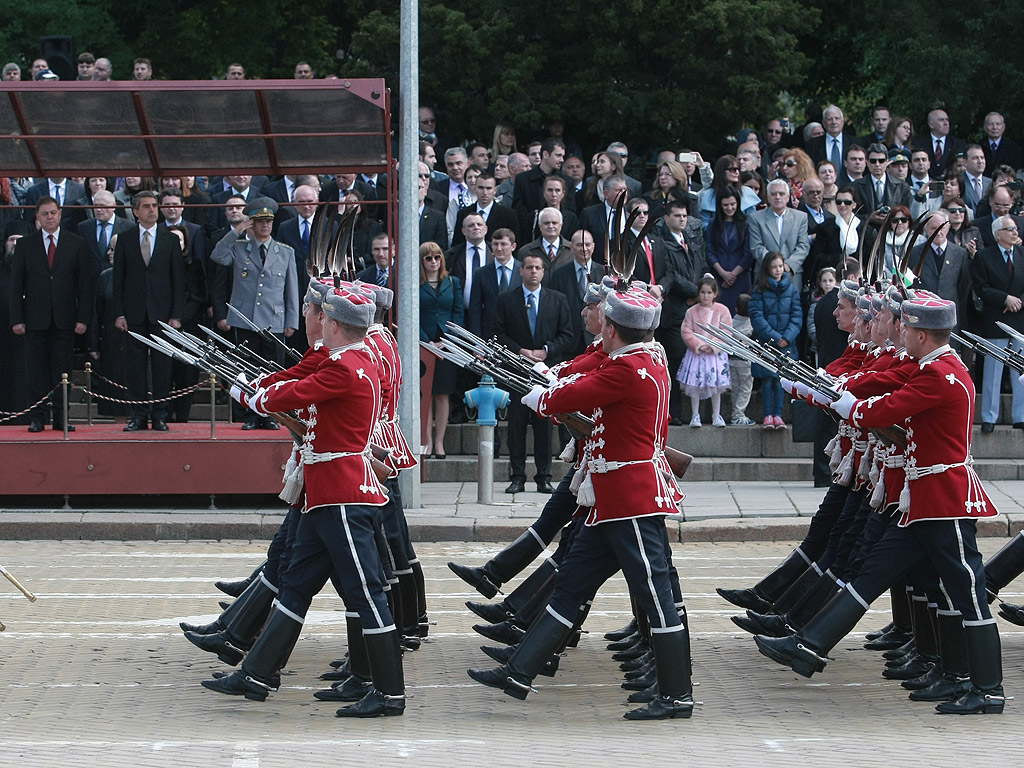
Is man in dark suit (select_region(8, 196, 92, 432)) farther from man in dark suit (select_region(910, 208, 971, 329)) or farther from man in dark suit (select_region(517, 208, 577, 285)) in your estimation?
man in dark suit (select_region(910, 208, 971, 329))

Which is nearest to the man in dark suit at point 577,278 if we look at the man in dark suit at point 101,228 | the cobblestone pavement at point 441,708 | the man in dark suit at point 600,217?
the man in dark suit at point 600,217

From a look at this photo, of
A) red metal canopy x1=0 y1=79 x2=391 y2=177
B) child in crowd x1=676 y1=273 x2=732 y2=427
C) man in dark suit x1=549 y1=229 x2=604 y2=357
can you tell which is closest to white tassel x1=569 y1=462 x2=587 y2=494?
red metal canopy x1=0 y1=79 x2=391 y2=177

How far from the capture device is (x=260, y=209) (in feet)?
49.4

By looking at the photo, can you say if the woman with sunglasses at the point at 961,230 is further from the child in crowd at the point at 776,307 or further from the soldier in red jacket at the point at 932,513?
the soldier in red jacket at the point at 932,513

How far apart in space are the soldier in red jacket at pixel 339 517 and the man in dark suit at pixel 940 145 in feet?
41.6

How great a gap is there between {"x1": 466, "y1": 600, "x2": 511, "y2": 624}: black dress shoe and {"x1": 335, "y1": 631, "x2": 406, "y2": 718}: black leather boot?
5.03ft

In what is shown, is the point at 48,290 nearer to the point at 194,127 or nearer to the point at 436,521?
the point at 194,127

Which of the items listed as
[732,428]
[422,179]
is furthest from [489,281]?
[732,428]

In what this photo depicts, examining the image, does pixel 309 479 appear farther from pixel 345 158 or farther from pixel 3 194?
pixel 3 194

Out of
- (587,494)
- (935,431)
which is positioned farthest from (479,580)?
(935,431)

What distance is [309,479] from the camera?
26.3 feet

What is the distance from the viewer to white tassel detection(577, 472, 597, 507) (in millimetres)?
8094

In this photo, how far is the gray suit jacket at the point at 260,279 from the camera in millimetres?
15047

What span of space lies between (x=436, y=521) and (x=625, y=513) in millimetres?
5805
